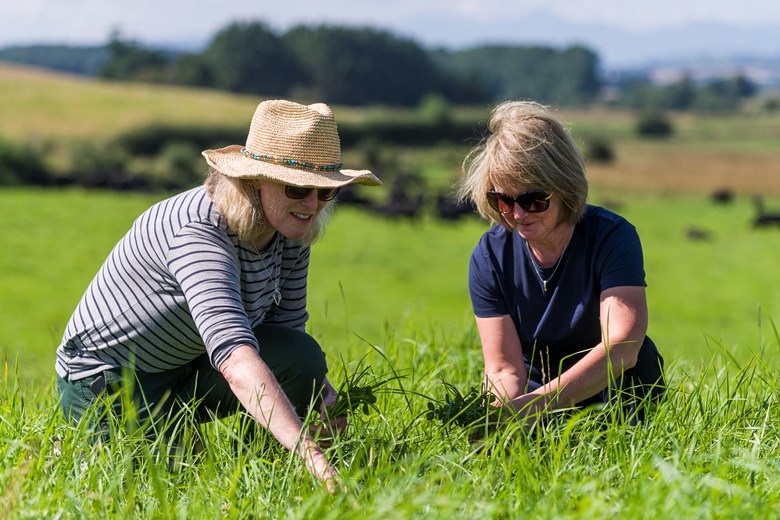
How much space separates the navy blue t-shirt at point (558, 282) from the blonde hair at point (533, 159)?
0.13 metres

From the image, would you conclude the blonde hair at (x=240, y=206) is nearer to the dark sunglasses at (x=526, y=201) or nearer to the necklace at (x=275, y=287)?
the necklace at (x=275, y=287)

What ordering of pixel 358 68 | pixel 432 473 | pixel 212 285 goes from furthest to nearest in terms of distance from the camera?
1. pixel 358 68
2. pixel 212 285
3. pixel 432 473

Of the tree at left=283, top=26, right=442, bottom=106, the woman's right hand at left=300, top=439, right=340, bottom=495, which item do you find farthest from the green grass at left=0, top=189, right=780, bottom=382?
the tree at left=283, top=26, right=442, bottom=106

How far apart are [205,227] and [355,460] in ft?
3.18

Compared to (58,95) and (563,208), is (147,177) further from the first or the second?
(563,208)

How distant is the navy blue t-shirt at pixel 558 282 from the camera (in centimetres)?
343

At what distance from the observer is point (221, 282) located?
2990 millimetres

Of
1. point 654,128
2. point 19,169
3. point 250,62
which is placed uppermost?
point 250,62

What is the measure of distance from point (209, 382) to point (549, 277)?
132 cm

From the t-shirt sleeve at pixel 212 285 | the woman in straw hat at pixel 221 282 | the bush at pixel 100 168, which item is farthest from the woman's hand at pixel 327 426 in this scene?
the bush at pixel 100 168

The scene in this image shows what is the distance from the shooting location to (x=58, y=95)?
64.7 meters

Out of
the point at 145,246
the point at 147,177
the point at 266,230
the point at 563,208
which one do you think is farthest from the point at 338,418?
the point at 147,177

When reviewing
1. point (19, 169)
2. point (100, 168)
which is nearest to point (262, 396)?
point (19, 169)

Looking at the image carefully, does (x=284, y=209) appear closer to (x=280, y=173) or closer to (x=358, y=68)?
(x=280, y=173)
